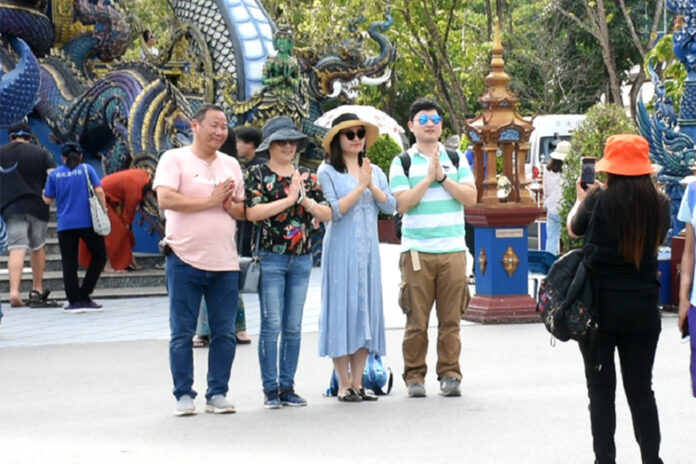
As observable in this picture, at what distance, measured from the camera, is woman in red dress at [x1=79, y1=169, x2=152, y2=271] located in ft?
55.0

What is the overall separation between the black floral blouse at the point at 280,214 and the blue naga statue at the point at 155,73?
869cm

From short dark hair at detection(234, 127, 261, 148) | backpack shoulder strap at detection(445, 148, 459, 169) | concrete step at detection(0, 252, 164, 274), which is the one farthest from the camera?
concrete step at detection(0, 252, 164, 274)

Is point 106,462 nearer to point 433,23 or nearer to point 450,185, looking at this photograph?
point 450,185

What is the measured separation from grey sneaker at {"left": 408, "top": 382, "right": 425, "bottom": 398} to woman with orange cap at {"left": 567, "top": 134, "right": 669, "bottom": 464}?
Answer: 108 inches

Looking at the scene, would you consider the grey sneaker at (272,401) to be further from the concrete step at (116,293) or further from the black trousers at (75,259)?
the concrete step at (116,293)

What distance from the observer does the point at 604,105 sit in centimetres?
1518

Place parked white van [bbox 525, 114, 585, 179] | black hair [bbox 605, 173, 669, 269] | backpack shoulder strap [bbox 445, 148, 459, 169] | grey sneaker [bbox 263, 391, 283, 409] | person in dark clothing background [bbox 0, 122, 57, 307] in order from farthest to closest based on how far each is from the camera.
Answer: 1. parked white van [bbox 525, 114, 585, 179]
2. person in dark clothing background [bbox 0, 122, 57, 307]
3. backpack shoulder strap [bbox 445, 148, 459, 169]
4. grey sneaker [bbox 263, 391, 283, 409]
5. black hair [bbox 605, 173, 669, 269]

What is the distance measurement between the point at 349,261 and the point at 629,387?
2.81 meters

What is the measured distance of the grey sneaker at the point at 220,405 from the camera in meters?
8.67

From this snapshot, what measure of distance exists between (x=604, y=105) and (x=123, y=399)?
751cm

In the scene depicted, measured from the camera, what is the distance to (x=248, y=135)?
11.6 m

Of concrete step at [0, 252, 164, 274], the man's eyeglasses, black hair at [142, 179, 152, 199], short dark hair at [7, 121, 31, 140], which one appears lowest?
concrete step at [0, 252, 164, 274]

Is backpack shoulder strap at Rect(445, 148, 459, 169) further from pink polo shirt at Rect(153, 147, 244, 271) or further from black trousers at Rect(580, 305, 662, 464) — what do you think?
black trousers at Rect(580, 305, 662, 464)

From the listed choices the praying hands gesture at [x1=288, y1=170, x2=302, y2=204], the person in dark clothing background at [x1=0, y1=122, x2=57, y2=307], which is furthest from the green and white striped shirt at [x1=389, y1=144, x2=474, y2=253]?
the person in dark clothing background at [x1=0, y1=122, x2=57, y2=307]
